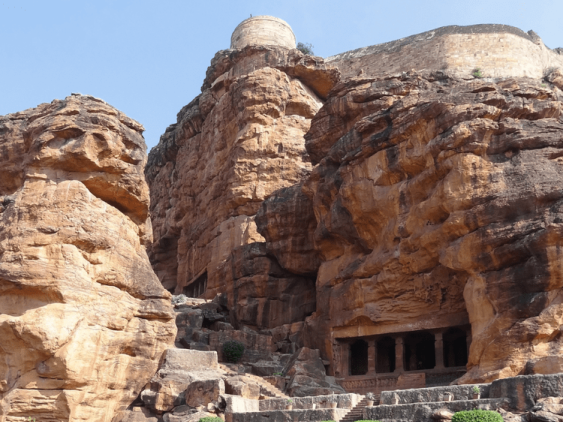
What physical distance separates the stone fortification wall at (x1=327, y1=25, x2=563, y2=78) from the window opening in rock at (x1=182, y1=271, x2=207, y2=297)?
1623cm

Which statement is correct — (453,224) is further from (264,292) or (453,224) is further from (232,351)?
(264,292)

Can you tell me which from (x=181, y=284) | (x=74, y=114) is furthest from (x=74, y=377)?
(x=181, y=284)

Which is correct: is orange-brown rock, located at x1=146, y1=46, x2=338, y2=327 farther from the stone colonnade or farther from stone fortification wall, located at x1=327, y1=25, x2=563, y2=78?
the stone colonnade

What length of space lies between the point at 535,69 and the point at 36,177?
106ft

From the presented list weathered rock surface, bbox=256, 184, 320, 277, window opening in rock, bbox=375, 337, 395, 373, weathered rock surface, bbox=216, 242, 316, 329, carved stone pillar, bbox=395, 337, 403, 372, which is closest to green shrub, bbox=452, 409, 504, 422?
carved stone pillar, bbox=395, 337, 403, 372

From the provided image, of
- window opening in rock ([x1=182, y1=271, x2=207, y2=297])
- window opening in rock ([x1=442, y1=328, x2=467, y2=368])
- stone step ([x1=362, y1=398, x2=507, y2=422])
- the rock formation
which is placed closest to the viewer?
stone step ([x1=362, y1=398, x2=507, y2=422])

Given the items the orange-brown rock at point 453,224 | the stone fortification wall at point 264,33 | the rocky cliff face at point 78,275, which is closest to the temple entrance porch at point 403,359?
the orange-brown rock at point 453,224

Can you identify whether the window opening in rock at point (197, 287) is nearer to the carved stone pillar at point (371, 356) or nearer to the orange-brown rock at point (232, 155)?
the orange-brown rock at point (232, 155)

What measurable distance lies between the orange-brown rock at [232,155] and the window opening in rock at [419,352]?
21.7 ft

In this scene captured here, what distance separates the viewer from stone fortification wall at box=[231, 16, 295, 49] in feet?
193

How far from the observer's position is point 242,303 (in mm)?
39094

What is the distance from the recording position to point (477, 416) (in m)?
17.2

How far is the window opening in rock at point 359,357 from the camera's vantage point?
34009 millimetres

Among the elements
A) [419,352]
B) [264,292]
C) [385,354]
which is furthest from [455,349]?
[264,292]
